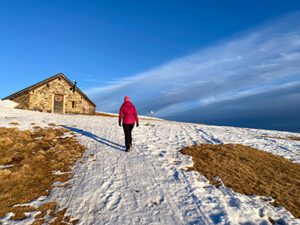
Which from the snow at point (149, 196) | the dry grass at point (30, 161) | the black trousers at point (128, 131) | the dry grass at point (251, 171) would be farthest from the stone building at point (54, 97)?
the dry grass at point (251, 171)

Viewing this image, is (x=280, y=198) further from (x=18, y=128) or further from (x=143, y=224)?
(x=18, y=128)

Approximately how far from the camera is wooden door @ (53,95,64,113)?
127ft

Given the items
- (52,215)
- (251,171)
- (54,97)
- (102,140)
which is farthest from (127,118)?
(54,97)

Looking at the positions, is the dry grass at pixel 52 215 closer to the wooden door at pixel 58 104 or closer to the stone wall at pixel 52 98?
the stone wall at pixel 52 98

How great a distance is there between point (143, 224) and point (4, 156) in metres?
8.61

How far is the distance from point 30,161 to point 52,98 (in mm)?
29848

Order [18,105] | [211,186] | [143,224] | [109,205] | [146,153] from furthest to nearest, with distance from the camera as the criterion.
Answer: [18,105] → [146,153] → [211,186] → [109,205] → [143,224]

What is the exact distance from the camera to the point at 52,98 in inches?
1512

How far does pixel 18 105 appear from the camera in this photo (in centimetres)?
3694

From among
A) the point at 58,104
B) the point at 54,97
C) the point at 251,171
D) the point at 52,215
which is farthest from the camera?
the point at 58,104

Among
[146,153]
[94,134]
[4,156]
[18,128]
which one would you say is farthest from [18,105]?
[146,153]

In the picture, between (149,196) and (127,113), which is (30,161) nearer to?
(127,113)

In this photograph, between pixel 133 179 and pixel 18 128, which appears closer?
pixel 133 179

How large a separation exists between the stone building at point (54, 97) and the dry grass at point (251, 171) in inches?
1206
